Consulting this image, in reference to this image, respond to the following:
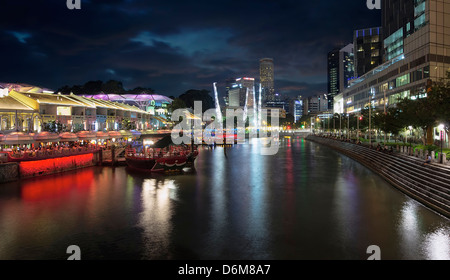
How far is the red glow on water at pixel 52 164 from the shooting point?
28.7 m

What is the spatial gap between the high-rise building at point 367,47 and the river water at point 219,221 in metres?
141

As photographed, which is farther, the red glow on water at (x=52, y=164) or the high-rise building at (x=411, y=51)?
the high-rise building at (x=411, y=51)

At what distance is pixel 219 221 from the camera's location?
15.6 metres

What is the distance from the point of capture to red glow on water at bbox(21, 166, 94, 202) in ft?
71.1

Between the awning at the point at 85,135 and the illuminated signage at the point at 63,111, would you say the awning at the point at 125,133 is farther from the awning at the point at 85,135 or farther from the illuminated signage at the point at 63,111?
the illuminated signage at the point at 63,111

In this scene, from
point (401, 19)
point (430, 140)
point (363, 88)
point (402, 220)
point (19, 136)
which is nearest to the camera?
point (402, 220)

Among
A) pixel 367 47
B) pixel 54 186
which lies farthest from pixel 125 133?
pixel 367 47

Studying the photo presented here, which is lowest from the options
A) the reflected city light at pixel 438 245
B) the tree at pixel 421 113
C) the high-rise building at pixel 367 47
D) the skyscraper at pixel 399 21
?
the reflected city light at pixel 438 245

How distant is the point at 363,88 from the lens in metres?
95.4

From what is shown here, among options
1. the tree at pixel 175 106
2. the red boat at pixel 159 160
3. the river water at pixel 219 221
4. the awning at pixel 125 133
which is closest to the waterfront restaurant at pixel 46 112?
the awning at pixel 125 133
